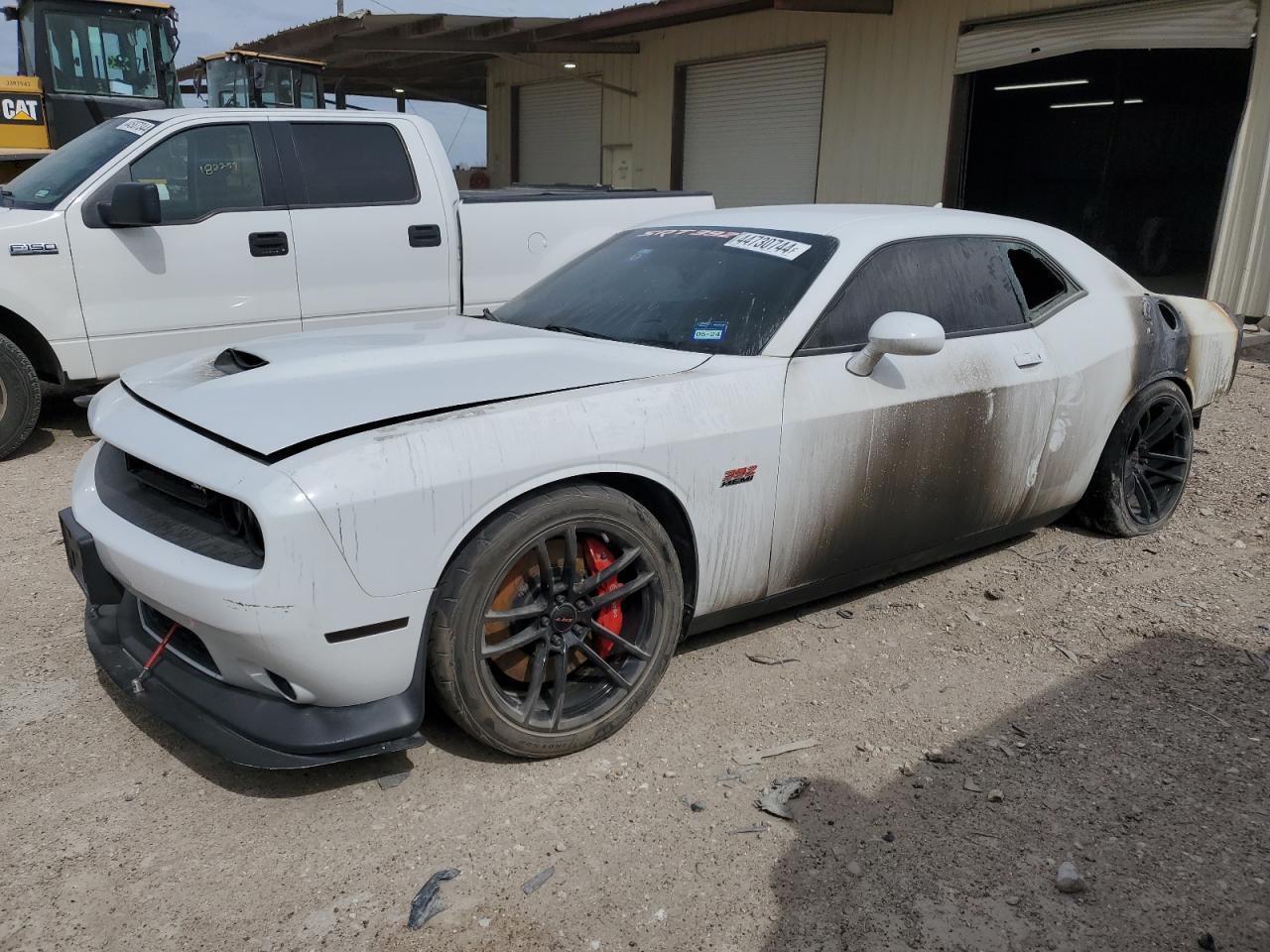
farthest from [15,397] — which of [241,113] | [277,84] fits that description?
[277,84]

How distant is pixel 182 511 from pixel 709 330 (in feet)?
5.76

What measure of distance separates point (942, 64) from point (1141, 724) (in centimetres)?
1040

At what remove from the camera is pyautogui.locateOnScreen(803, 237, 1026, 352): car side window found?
12.0ft

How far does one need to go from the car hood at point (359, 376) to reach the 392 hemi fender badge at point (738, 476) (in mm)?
374

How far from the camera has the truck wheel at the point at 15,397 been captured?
5.90 m

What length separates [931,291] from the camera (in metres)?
3.97

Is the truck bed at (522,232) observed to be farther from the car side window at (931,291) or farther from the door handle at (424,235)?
the car side window at (931,291)

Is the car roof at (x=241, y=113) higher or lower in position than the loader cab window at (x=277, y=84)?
lower

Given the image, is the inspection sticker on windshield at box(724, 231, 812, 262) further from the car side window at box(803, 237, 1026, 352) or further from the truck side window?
the truck side window

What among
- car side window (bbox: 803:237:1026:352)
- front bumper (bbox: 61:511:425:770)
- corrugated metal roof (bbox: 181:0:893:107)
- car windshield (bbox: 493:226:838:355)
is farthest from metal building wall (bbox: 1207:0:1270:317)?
front bumper (bbox: 61:511:425:770)

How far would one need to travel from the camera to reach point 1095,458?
15.6 ft

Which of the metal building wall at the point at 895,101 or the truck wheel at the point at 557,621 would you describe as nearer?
the truck wheel at the point at 557,621

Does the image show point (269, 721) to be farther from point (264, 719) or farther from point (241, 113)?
point (241, 113)

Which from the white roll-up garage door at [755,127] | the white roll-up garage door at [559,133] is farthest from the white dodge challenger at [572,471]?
the white roll-up garage door at [559,133]
